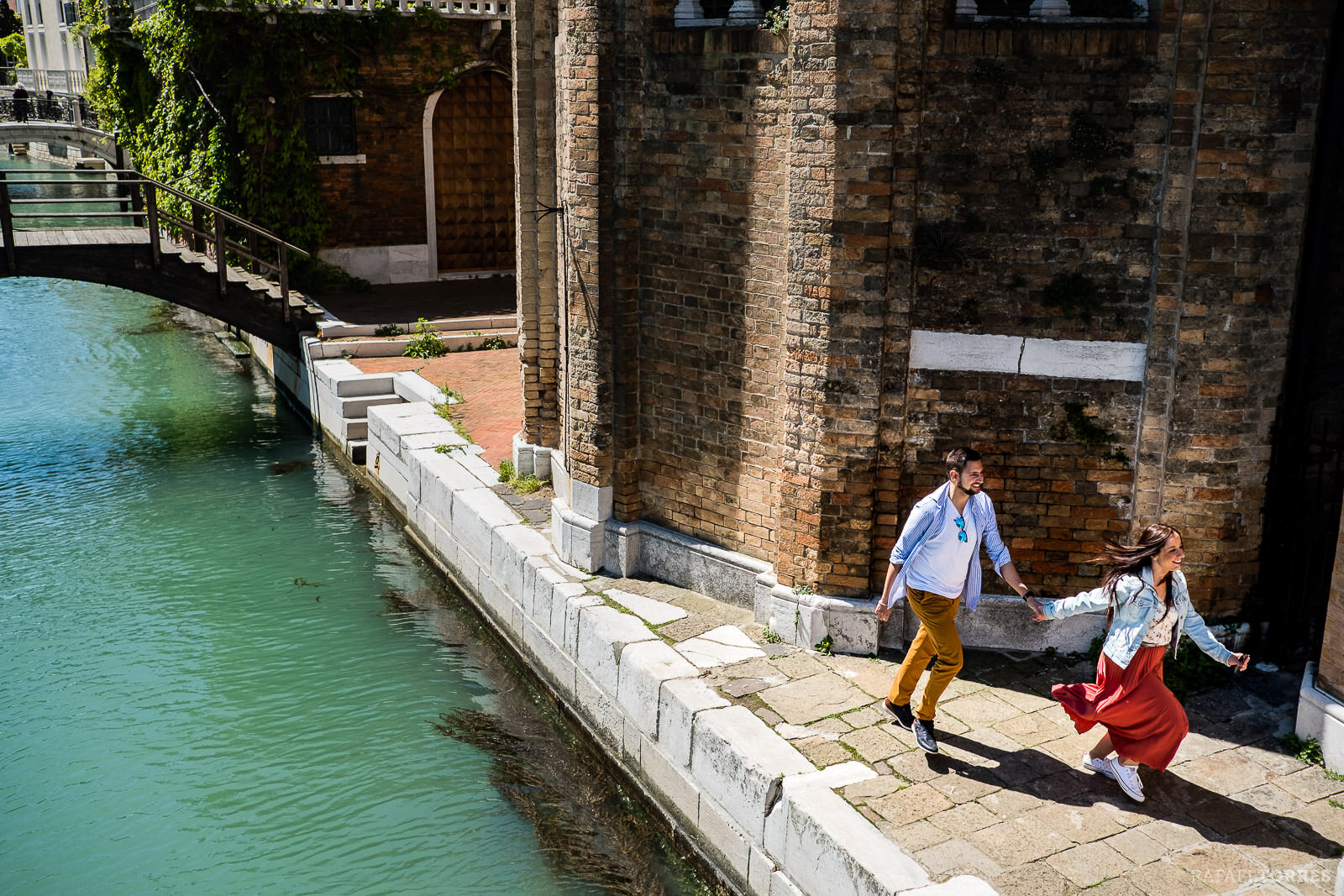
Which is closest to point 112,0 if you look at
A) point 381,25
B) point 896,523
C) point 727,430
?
point 381,25

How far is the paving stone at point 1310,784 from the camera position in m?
5.58

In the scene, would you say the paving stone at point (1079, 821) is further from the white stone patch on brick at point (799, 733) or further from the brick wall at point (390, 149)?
the brick wall at point (390, 149)

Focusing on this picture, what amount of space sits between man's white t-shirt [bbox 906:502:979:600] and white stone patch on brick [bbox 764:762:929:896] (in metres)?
1.01

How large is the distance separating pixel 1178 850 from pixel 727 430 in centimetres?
374

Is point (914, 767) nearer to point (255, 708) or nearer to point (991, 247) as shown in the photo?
point (991, 247)

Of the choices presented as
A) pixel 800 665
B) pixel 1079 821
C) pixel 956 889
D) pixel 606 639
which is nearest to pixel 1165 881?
pixel 1079 821

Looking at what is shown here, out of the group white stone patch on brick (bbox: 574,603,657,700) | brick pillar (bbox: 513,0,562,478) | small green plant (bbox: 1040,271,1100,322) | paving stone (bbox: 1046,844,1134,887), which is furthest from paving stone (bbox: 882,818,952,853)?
brick pillar (bbox: 513,0,562,478)

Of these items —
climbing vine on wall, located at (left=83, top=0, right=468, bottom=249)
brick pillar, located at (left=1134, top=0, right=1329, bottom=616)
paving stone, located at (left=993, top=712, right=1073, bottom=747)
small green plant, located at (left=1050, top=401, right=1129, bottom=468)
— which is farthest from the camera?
climbing vine on wall, located at (left=83, top=0, right=468, bottom=249)

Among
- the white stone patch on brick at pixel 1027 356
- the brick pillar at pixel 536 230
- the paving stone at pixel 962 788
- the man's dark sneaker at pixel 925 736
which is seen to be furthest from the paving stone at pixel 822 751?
the brick pillar at pixel 536 230

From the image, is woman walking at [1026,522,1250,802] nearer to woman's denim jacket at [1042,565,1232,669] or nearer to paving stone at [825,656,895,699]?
woman's denim jacket at [1042,565,1232,669]

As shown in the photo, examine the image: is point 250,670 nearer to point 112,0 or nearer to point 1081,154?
point 1081,154

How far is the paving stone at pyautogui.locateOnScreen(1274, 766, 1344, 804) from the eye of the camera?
220 inches

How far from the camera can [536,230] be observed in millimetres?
10008

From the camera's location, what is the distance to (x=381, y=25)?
18.4 meters
